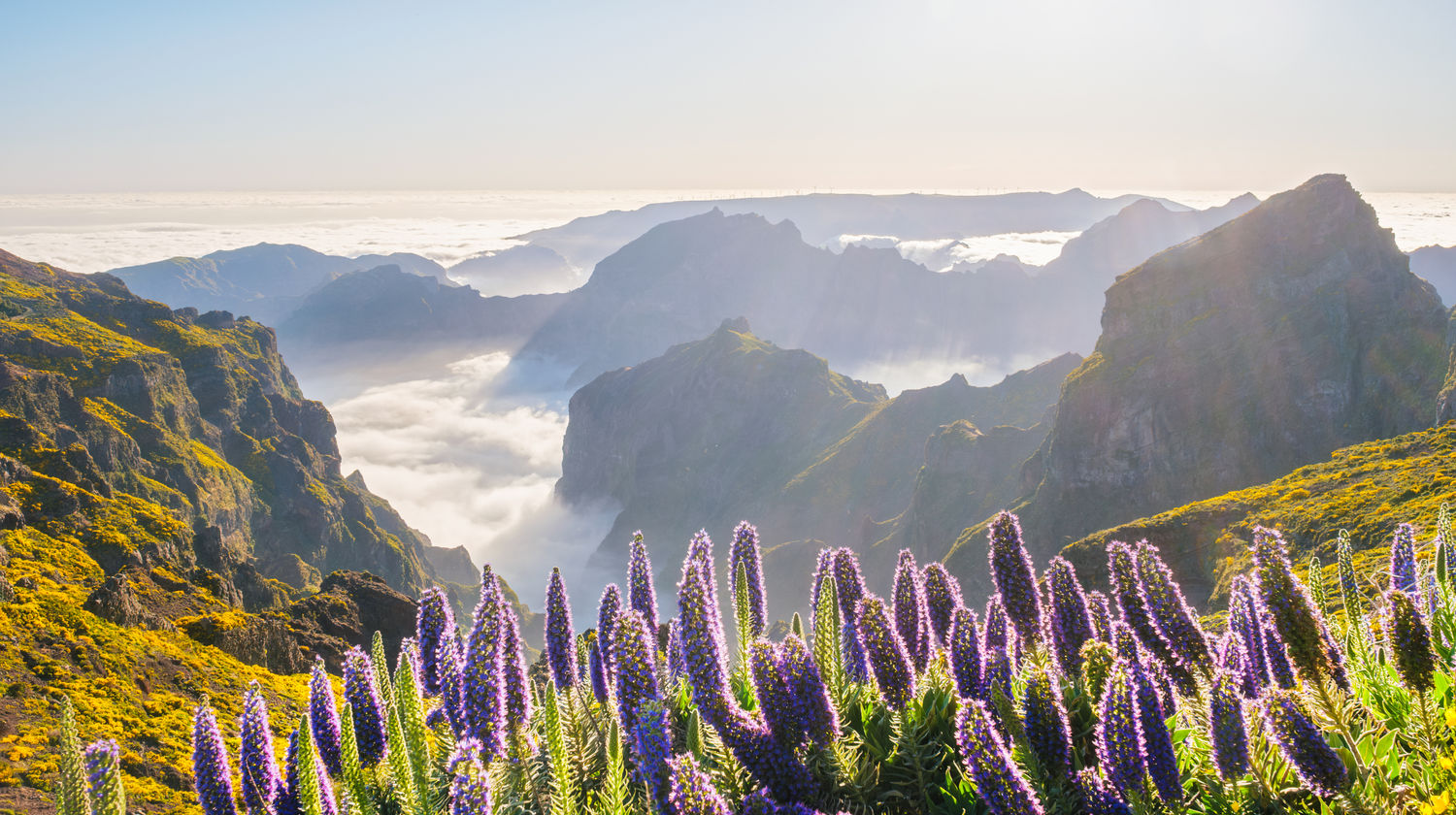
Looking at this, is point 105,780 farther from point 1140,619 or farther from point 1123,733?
point 1140,619

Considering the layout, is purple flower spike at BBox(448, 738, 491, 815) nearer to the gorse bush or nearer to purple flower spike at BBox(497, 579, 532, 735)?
the gorse bush

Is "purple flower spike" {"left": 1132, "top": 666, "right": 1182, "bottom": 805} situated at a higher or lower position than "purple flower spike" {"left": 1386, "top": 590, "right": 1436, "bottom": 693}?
lower

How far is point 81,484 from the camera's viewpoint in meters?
49.0

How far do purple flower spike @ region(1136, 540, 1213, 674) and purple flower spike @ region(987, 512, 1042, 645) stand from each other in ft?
2.95

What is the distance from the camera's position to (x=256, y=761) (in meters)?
4.75

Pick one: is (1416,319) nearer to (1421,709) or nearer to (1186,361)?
(1186,361)

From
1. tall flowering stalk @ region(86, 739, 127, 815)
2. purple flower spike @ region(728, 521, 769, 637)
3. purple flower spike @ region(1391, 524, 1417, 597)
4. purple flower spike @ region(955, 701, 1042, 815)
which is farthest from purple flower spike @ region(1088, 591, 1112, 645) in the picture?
tall flowering stalk @ region(86, 739, 127, 815)

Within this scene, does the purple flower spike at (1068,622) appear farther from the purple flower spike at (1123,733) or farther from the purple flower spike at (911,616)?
the purple flower spike at (1123,733)

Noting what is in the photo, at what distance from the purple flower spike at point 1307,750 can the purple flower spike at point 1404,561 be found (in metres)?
4.27

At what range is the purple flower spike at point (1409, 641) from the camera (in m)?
4.21

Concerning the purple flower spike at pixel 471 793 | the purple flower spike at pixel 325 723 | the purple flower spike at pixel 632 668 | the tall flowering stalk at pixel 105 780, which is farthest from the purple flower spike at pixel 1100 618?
the tall flowering stalk at pixel 105 780

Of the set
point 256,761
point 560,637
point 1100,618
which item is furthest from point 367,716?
point 1100,618

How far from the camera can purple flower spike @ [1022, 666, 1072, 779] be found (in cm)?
428

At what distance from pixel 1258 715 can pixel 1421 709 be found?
3.75 feet
